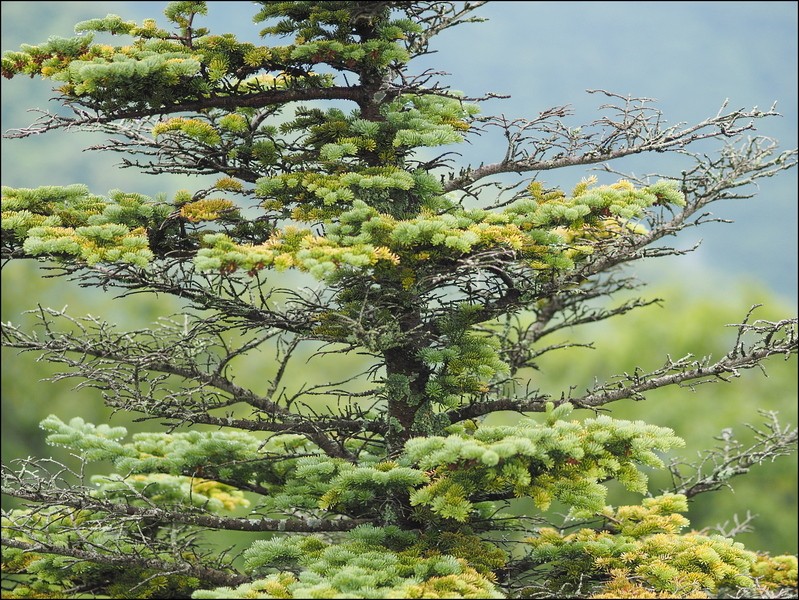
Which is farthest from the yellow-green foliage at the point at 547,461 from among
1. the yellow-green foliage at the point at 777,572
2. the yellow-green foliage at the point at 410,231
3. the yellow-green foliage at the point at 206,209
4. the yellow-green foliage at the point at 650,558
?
the yellow-green foliage at the point at 777,572

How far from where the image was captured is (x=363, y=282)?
6992 millimetres

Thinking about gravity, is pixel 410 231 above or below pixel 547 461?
above

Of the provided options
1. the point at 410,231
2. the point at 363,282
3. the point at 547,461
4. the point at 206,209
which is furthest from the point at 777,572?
the point at 206,209

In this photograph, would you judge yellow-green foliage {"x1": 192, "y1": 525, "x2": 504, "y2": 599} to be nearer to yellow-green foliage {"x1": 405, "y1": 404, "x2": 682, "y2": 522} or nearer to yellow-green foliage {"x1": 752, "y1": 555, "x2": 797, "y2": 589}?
yellow-green foliage {"x1": 405, "y1": 404, "x2": 682, "y2": 522}

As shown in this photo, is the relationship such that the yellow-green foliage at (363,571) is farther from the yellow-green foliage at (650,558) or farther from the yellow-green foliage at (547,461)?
the yellow-green foliage at (650,558)

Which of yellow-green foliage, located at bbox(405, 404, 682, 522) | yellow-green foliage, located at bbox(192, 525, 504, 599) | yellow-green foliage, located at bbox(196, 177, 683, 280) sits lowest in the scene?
yellow-green foliage, located at bbox(192, 525, 504, 599)

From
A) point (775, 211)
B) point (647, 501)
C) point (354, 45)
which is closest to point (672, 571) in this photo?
point (647, 501)

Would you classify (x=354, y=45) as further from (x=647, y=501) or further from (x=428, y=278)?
(x=647, y=501)

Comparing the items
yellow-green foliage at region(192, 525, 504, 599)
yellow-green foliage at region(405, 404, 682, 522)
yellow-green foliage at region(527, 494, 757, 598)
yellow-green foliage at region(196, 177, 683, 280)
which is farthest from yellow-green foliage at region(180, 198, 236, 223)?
yellow-green foliage at region(527, 494, 757, 598)

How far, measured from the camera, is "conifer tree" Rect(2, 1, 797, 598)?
6.50 metres

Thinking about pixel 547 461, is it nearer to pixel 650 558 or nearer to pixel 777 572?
pixel 650 558

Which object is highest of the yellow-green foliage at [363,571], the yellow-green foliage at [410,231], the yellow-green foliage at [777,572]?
the yellow-green foliage at [410,231]

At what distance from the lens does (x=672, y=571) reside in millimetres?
7117

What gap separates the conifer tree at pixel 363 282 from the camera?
6496 mm
